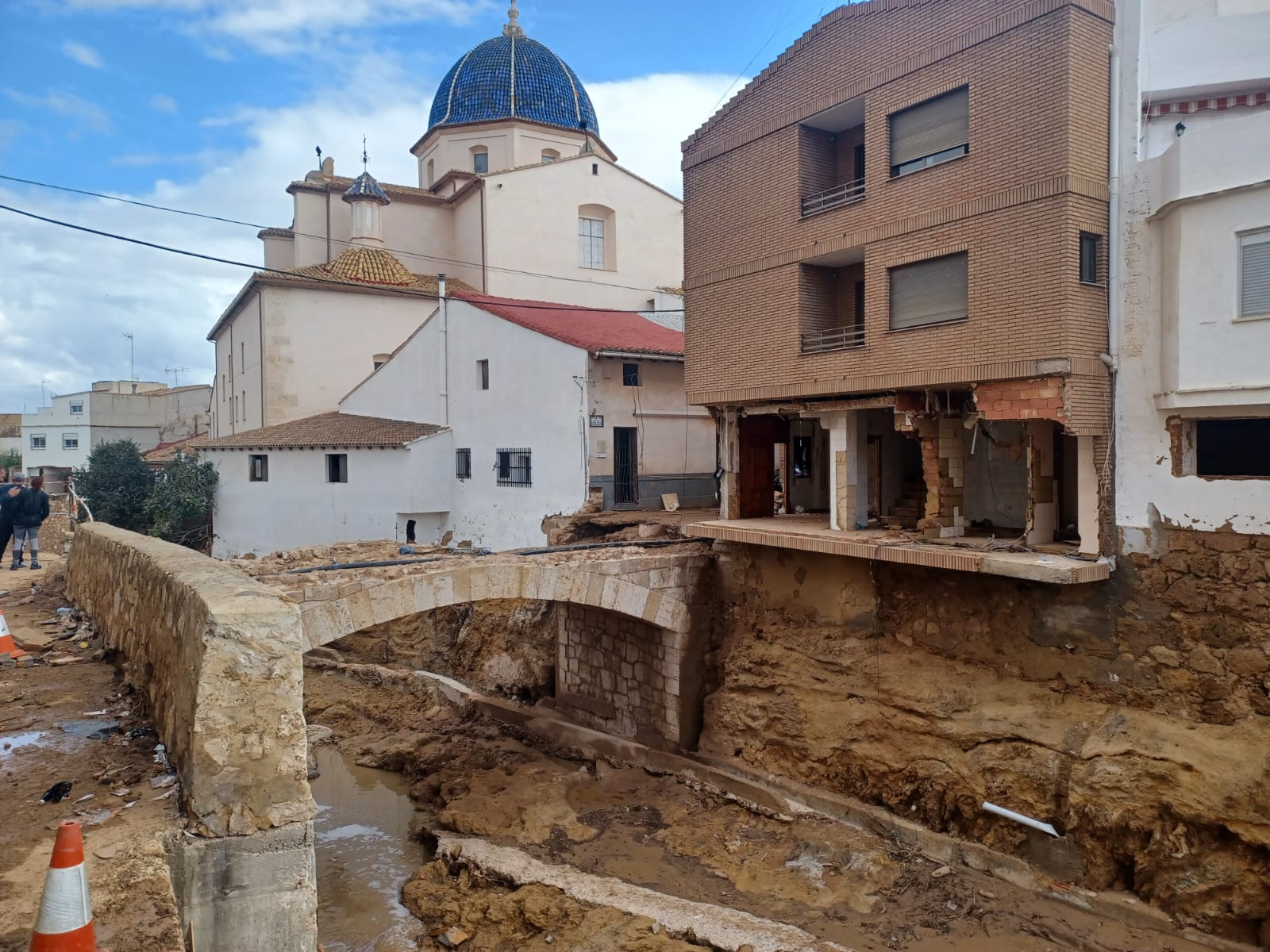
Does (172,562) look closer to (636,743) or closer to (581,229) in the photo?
Result: (636,743)

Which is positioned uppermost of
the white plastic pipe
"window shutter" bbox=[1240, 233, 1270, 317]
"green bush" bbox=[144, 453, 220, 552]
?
"window shutter" bbox=[1240, 233, 1270, 317]

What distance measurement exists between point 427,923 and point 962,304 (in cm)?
992

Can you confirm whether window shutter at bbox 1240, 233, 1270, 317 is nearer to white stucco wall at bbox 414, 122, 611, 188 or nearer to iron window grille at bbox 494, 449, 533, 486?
iron window grille at bbox 494, 449, 533, 486

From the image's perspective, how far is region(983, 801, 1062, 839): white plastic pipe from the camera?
980 centimetres

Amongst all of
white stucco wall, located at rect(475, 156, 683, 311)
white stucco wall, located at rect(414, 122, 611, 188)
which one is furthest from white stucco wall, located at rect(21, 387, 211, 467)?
white stucco wall, located at rect(475, 156, 683, 311)

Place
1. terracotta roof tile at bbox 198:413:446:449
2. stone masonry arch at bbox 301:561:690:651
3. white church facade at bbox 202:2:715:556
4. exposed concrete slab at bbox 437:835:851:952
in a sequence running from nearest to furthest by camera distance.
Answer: exposed concrete slab at bbox 437:835:851:952 < stone masonry arch at bbox 301:561:690:651 < white church facade at bbox 202:2:715:556 < terracotta roof tile at bbox 198:413:446:449

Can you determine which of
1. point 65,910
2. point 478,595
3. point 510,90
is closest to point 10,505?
point 478,595

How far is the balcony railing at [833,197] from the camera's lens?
42.4ft

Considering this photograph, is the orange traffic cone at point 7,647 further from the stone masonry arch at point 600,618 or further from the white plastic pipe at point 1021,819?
the white plastic pipe at point 1021,819

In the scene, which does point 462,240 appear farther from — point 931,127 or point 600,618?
point 931,127

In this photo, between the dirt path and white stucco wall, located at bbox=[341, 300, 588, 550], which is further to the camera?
white stucco wall, located at bbox=[341, 300, 588, 550]

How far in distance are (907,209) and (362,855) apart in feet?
37.7

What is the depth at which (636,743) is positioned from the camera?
14.7 metres

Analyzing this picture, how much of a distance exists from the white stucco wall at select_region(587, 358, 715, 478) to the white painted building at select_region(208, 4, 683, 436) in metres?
7.27
